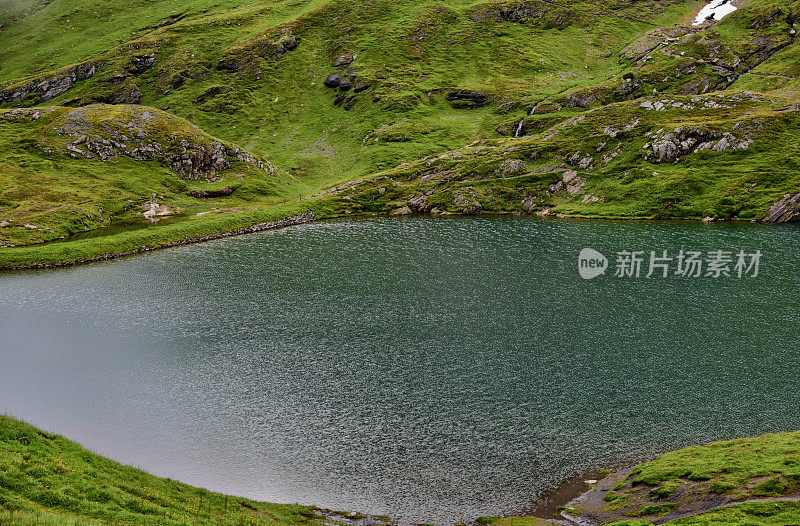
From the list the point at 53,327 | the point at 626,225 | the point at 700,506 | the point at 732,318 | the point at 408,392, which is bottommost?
the point at 700,506

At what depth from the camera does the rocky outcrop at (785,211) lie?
5448 inches

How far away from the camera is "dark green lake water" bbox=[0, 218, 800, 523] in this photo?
44562 millimetres

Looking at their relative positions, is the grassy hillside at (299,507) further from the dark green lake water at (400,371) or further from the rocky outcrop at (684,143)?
the rocky outcrop at (684,143)

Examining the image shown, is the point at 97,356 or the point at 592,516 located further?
the point at 97,356

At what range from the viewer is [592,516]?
36.2 m

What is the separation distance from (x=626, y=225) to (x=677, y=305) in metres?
69.6

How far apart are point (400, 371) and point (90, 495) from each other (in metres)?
37.6

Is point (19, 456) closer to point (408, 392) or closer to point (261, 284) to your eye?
point (408, 392)

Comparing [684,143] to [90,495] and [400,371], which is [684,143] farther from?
[90,495]

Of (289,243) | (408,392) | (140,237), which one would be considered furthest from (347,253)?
(408,392)

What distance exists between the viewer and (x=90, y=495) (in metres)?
27.5

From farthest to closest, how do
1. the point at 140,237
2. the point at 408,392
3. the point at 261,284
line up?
the point at 140,237, the point at 261,284, the point at 408,392

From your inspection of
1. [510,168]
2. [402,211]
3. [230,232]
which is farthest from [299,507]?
[510,168]

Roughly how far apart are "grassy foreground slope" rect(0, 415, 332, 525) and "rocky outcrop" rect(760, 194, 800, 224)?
152 m
